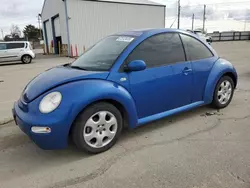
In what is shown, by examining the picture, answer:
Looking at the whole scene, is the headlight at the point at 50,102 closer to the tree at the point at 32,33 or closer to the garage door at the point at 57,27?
the garage door at the point at 57,27

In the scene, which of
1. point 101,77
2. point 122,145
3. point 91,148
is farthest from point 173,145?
point 101,77

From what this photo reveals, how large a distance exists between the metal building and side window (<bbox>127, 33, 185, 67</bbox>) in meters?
17.7

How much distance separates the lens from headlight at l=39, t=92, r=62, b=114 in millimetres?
2604

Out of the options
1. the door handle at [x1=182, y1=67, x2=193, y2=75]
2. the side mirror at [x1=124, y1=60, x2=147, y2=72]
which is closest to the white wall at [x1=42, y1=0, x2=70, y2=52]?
the door handle at [x1=182, y1=67, x2=193, y2=75]

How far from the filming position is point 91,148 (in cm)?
288

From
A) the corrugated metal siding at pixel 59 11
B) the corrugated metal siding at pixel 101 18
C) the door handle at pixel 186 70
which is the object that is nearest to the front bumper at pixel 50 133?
the door handle at pixel 186 70

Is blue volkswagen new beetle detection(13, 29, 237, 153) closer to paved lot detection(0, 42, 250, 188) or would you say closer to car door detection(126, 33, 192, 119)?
car door detection(126, 33, 192, 119)

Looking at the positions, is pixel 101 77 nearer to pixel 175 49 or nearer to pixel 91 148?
pixel 91 148

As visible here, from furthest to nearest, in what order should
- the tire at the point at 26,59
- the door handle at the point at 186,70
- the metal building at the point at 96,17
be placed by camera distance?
the metal building at the point at 96,17, the tire at the point at 26,59, the door handle at the point at 186,70

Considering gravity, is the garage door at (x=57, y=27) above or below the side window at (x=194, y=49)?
above

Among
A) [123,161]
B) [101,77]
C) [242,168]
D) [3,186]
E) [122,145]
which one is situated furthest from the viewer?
[122,145]

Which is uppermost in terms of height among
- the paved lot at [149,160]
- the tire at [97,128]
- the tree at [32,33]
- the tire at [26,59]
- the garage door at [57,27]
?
the tree at [32,33]

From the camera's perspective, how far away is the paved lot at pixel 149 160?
239cm

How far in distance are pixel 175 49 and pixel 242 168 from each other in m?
1.98
